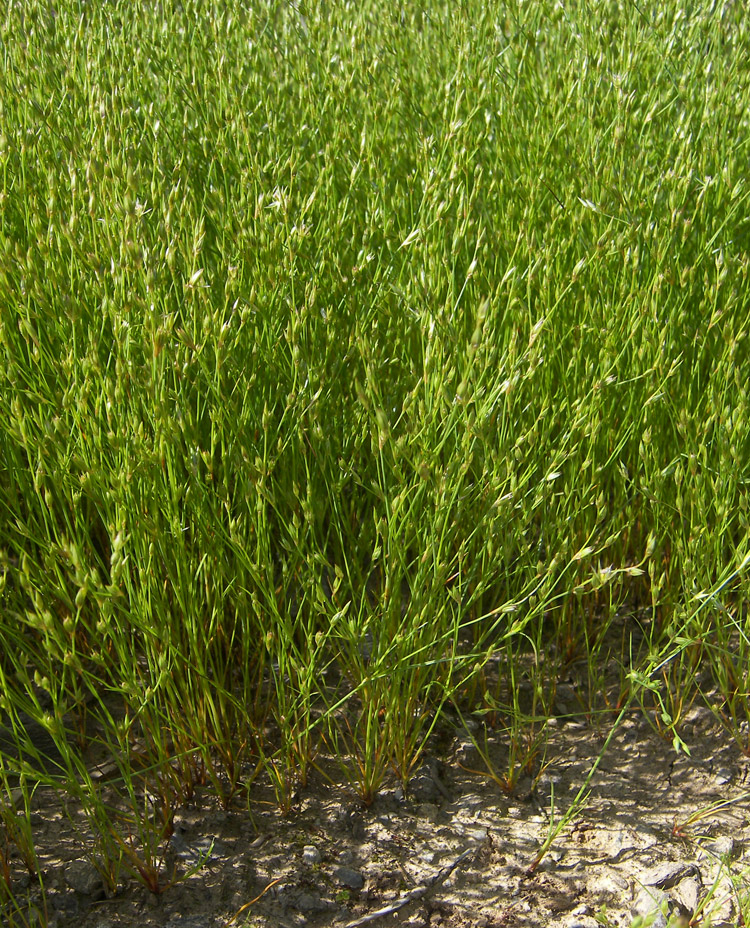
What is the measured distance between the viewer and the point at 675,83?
264cm

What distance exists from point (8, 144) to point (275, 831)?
1664 mm

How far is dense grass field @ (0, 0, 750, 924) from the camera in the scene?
1.58 meters

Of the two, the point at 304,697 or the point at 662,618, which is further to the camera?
the point at 662,618

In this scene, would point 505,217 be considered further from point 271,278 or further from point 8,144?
point 8,144

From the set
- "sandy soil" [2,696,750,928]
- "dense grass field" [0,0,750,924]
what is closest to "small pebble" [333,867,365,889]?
"sandy soil" [2,696,750,928]

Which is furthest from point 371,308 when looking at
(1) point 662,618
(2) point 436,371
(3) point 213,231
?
(1) point 662,618

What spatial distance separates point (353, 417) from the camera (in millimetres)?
1906

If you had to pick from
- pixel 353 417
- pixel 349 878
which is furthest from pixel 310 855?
pixel 353 417

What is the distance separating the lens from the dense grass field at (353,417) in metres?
1.58

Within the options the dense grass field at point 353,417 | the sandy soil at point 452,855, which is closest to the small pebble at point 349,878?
the sandy soil at point 452,855

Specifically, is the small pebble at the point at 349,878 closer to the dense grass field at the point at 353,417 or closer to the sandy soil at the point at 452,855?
the sandy soil at the point at 452,855

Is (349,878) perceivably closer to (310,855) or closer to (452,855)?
(310,855)

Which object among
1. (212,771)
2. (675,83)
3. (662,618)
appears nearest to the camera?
(212,771)

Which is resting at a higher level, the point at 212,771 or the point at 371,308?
the point at 371,308
